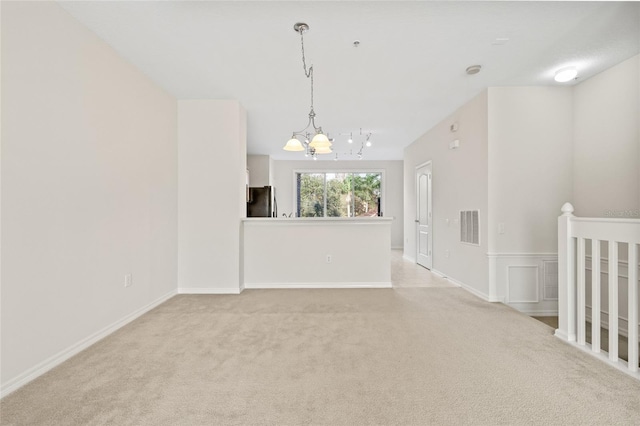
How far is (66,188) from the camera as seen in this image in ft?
7.69

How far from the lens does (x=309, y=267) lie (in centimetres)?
458

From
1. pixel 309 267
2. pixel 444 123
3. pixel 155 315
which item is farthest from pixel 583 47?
pixel 155 315

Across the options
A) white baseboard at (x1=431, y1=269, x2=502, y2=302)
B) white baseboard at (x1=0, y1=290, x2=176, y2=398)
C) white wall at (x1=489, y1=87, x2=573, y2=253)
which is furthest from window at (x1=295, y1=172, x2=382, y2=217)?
white baseboard at (x1=0, y1=290, x2=176, y2=398)

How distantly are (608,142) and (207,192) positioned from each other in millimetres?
4890

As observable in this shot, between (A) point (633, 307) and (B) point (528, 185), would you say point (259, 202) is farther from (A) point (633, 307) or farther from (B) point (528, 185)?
(A) point (633, 307)

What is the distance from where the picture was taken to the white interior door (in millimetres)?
5941

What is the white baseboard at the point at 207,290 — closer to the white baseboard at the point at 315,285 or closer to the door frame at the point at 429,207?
the white baseboard at the point at 315,285

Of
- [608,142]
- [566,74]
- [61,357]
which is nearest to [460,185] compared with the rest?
[608,142]

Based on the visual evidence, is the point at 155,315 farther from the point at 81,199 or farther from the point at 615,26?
the point at 615,26

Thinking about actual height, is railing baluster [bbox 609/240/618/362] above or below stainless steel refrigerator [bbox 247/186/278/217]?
A: below

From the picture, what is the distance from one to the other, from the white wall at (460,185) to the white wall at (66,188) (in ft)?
13.7

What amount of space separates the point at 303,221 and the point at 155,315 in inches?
88.1

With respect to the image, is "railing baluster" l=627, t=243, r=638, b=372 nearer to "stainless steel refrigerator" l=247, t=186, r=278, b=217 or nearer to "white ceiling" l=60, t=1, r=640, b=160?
"white ceiling" l=60, t=1, r=640, b=160

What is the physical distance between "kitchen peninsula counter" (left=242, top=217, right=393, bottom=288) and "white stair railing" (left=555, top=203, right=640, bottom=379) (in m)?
2.20
